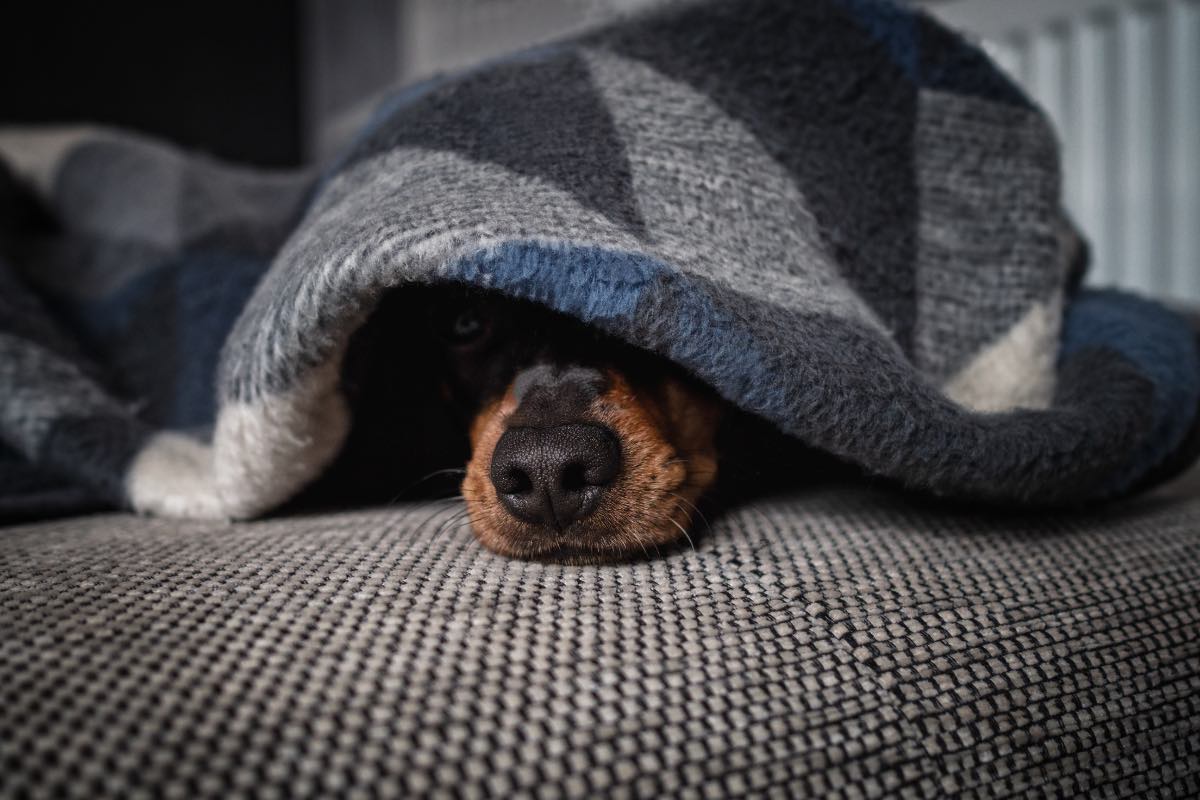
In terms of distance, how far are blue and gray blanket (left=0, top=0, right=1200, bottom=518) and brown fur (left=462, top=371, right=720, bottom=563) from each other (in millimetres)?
132

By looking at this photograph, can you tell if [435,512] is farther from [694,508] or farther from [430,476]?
[694,508]

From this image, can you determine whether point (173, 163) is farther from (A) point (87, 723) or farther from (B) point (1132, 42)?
(B) point (1132, 42)

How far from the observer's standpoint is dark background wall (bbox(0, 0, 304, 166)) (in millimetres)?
2658

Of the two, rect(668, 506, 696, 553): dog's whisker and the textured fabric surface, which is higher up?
the textured fabric surface

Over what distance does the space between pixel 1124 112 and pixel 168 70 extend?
2995 millimetres

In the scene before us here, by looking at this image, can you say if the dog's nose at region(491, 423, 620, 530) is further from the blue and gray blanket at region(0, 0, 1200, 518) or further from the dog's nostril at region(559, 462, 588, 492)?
the blue and gray blanket at region(0, 0, 1200, 518)

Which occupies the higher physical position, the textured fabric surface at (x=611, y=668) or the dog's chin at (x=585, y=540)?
the textured fabric surface at (x=611, y=668)

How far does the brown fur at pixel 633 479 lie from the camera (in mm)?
662

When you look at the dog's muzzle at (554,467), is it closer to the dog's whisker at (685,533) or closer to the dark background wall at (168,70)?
the dog's whisker at (685,533)

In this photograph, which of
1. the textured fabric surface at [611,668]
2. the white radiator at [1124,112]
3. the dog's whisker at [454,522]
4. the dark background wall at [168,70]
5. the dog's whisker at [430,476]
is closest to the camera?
the textured fabric surface at [611,668]

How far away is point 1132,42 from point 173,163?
205 centimetres

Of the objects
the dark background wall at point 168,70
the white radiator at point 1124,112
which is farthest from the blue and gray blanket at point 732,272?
the dark background wall at point 168,70

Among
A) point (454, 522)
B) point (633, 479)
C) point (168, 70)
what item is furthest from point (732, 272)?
point (168, 70)

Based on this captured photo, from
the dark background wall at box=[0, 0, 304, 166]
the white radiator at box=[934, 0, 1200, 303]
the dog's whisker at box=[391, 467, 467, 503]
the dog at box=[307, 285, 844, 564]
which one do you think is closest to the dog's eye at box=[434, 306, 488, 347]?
the dog at box=[307, 285, 844, 564]
